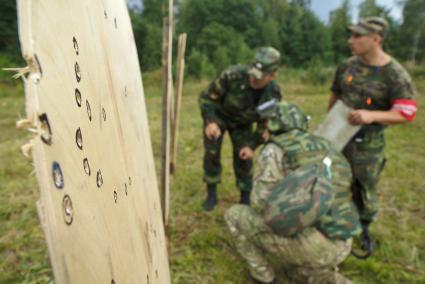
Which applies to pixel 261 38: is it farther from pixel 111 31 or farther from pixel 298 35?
pixel 111 31

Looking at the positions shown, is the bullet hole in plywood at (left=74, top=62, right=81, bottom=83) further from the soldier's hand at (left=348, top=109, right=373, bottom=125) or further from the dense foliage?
the dense foliage

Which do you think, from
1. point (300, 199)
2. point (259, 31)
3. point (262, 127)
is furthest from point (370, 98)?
point (259, 31)

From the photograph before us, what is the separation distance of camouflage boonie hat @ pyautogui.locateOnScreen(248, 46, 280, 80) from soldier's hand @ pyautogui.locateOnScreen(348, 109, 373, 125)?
2.11 feet

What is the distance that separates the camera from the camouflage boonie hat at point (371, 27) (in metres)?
2.34

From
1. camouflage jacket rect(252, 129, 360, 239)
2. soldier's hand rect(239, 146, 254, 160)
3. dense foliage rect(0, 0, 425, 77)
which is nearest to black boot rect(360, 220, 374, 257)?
camouflage jacket rect(252, 129, 360, 239)

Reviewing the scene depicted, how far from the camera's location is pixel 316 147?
1900 mm

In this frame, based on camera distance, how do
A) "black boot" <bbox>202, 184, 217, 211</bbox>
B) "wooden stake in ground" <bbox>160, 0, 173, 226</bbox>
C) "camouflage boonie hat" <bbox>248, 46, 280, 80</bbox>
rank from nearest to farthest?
1. "wooden stake in ground" <bbox>160, 0, 173, 226</bbox>
2. "camouflage boonie hat" <bbox>248, 46, 280, 80</bbox>
3. "black boot" <bbox>202, 184, 217, 211</bbox>

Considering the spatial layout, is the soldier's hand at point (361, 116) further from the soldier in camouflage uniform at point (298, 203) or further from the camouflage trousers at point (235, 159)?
the camouflage trousers at point (235, 159)

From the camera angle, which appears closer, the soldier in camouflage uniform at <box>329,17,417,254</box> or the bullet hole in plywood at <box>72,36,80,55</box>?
the bullet hole in plywood at <box>72,36,80,55</box>

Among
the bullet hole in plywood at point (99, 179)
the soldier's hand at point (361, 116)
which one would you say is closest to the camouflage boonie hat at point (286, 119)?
the soldier's hand at point (361, 116)

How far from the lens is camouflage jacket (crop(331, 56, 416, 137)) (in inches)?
91.4

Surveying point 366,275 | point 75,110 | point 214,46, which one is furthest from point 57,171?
point 214,46

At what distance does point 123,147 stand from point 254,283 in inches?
86.8

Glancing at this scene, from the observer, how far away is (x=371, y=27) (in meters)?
2.34
